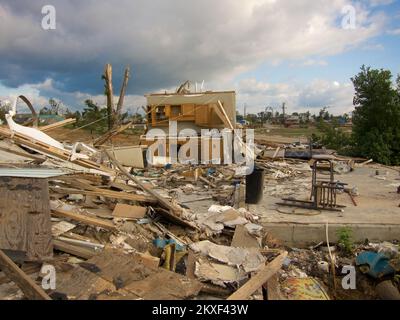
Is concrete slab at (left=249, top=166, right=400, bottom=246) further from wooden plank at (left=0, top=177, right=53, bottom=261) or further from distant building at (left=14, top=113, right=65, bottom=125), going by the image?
distant building at (left=14, top=113, right=65, bottom=125)

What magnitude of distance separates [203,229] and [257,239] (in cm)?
90

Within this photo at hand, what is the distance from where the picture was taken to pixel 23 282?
10.6 feet

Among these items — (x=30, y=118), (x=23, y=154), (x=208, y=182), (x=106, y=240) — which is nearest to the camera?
(x=106, y=240)

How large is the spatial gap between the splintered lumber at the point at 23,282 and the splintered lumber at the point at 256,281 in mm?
1770

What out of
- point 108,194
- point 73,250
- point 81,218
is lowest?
point 73,250

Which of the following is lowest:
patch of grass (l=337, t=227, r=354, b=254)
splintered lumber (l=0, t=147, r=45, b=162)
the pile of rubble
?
patch of grass (l=337, t=227, r=354, b=254)

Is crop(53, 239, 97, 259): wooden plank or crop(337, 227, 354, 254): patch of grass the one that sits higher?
crop(53, 239, 97, 259): wooden plank

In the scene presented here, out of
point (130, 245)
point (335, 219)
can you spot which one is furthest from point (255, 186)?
point (130, 245)

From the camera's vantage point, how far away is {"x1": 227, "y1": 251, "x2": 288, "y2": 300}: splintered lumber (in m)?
3.57

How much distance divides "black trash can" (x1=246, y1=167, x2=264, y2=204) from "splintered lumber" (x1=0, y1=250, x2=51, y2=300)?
4692mm

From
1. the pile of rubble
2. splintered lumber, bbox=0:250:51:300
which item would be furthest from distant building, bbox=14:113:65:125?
splintered lumber, bbox=0:250:51:300

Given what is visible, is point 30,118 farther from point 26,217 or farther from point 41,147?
point 26,217

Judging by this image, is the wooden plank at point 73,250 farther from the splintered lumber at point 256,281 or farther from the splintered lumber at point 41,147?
the splintered lumber at point 41,147

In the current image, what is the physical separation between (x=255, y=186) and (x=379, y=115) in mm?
11050
